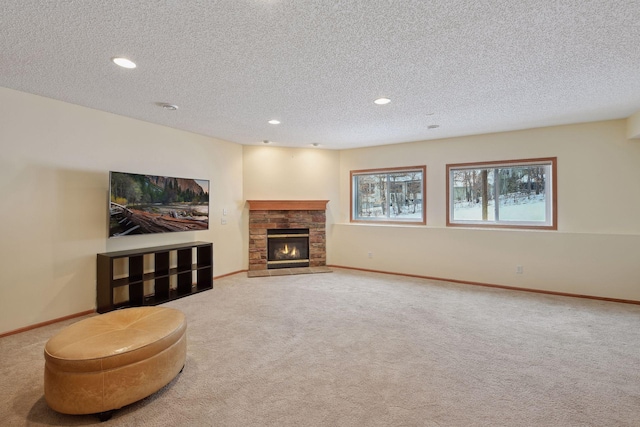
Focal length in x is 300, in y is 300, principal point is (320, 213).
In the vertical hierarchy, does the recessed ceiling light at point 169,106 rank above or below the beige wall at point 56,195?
above

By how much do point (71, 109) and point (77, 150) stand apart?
46 centimetres

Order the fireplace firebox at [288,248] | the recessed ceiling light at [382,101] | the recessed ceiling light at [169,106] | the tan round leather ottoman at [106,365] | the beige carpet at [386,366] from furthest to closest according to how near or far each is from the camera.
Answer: the fireplace firebox at [288,248] → the recessed ceiling light at [169,106] → the recessed ceiling light at [382,101] → the beige carpet at [386,366] → the tan round leather ottoman at [106,365]

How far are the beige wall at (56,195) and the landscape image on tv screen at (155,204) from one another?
24cm

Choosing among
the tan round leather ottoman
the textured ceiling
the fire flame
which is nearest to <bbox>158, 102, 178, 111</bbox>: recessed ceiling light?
the textured ceiling

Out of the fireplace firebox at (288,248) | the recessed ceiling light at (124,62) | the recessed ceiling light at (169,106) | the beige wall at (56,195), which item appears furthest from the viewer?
the fireplace firebox at (288,248)

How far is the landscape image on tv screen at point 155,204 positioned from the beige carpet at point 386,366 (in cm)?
118

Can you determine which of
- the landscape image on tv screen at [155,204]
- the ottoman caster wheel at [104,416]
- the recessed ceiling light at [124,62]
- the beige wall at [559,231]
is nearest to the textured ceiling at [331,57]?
the recessed ceiling light at [124,62]

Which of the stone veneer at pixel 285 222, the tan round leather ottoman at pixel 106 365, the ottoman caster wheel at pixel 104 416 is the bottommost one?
the ottoman caster wheel at pixel 104 416

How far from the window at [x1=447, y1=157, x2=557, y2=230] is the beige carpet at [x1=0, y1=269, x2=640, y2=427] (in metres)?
1.36

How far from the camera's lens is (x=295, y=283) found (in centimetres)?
499

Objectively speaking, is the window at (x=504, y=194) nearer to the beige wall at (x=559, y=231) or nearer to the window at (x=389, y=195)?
Answer: the beige wall at (x=559, y=231)

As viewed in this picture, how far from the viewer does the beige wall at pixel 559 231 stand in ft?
13.3

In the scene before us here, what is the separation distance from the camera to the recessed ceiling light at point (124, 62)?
95.2 inches

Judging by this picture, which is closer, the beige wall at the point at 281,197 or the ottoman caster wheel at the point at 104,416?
the ottoman caster wheel at the point at 104,416
